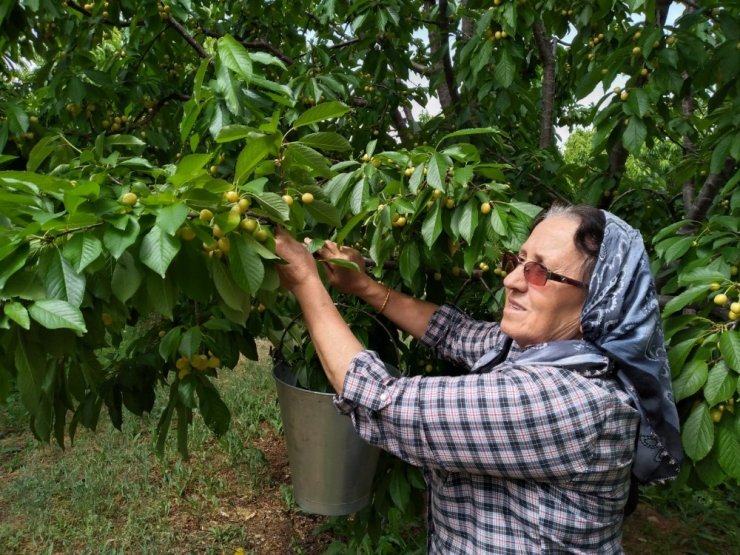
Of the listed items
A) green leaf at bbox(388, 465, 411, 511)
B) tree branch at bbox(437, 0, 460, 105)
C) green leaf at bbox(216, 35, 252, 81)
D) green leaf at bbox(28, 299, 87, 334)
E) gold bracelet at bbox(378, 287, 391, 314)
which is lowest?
green leaf at bbox(388, 465, 411, 511)

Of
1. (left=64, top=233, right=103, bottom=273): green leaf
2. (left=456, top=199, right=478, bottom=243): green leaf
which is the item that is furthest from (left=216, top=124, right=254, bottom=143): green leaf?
(left=456, top=199, right=478, bottom=243): green leaf

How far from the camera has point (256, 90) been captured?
1.93 metres

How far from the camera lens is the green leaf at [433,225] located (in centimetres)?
162

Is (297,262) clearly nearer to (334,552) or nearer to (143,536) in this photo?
(334,552)

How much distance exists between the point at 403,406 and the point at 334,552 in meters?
2.44

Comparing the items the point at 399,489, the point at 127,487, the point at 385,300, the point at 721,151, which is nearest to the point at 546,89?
the point at 721,151

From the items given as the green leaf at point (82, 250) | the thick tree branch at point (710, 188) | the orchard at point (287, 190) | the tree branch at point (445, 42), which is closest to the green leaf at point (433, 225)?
the orchard at point (287, 190)

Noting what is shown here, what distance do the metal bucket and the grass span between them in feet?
5.13

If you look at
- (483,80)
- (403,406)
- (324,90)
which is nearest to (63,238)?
(403,406)

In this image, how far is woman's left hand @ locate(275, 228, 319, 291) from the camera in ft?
4.63

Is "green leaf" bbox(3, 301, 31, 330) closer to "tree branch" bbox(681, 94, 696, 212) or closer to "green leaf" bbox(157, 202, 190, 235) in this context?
"green leaf" bbox(157, 202, 190, 235)

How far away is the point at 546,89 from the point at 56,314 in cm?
356

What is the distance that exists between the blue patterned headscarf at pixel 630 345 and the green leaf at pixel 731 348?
0.20 meters

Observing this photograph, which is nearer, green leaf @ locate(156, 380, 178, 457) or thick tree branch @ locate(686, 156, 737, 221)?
green leaf @ locate(156, 380, 178, 457)
